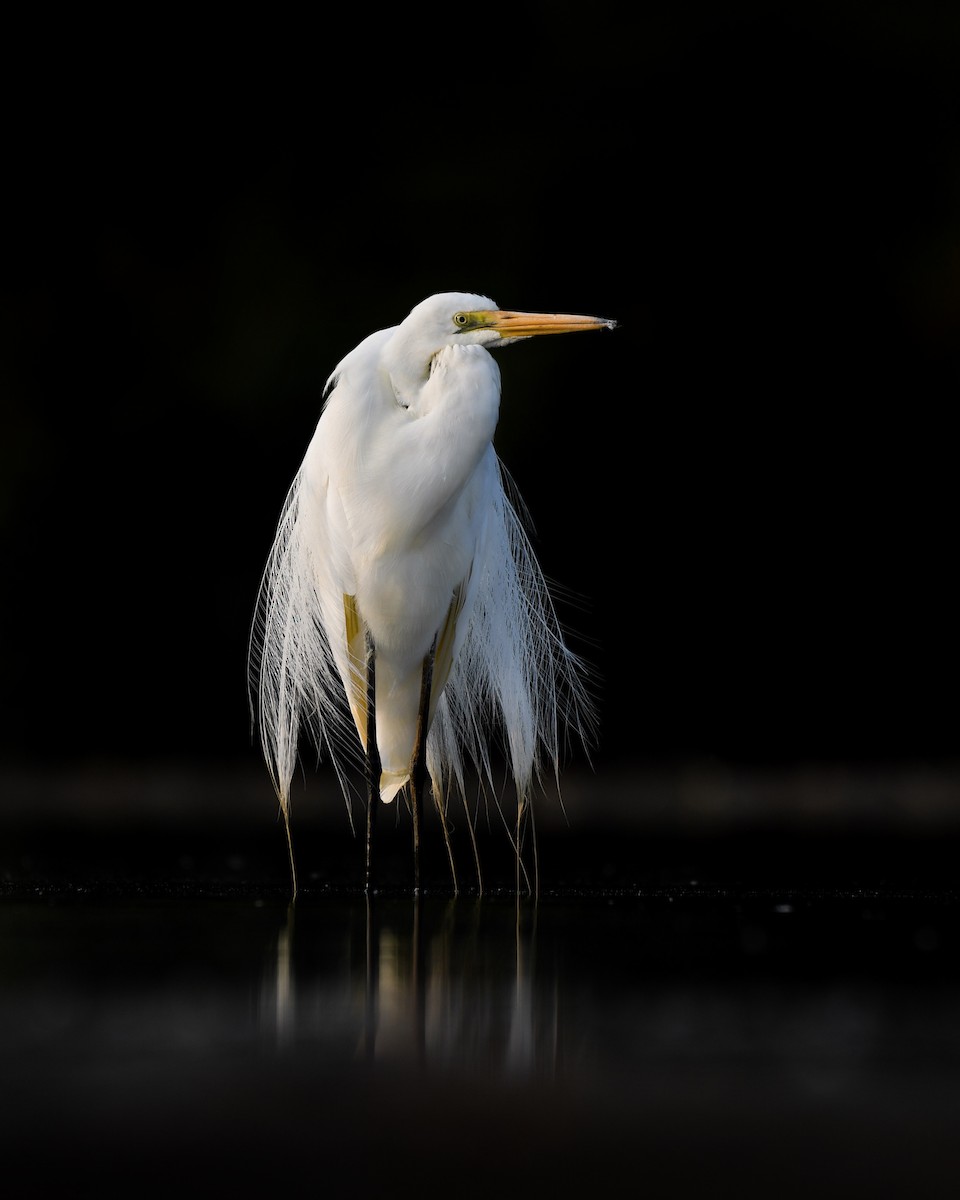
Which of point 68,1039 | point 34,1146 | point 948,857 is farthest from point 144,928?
point 948,857

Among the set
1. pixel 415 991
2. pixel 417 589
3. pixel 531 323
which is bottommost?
pixel 415 991

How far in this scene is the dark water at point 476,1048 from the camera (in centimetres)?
78

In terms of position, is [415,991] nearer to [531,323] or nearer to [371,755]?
[371,755]

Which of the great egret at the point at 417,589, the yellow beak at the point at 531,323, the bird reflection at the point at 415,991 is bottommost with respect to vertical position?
the bird reflection at the point at 415,991

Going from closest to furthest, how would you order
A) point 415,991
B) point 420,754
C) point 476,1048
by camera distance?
point 476,1048 < point 415,991 < point 420,754

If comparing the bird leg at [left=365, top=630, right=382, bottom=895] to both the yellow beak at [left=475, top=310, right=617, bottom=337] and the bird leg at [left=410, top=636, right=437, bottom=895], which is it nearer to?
the bird leg at [left=410, top=636, right=437, bottom=895]

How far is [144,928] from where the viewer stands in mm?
1668

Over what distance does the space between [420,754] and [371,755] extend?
8cm

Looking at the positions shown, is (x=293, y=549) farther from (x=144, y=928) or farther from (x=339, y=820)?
(x=339, y=820)

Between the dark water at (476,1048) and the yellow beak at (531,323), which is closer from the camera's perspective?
the dark water at (476,1048)

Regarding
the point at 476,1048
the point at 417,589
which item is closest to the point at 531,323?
the point at 417,589

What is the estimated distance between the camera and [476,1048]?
3.32ft

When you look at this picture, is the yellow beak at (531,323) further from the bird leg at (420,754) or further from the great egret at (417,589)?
the bird leg at (420,754)

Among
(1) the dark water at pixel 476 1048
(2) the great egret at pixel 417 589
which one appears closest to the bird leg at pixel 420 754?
(2) the great egret at pixel 417 589
